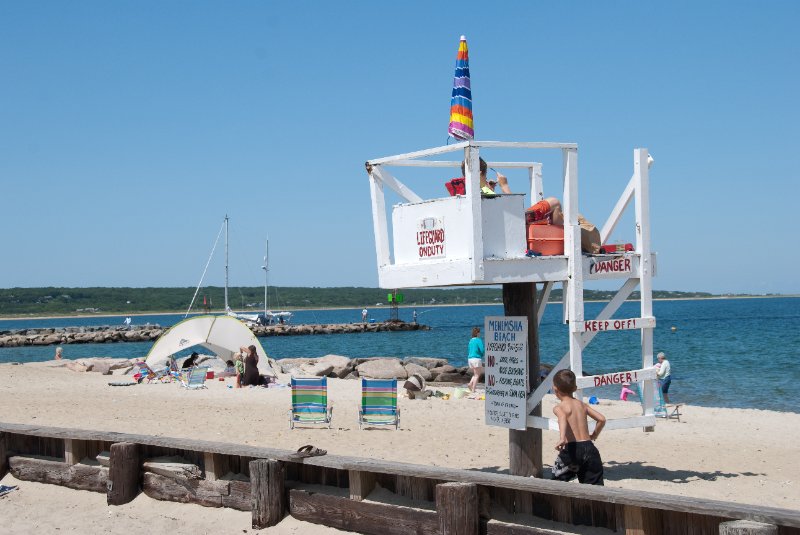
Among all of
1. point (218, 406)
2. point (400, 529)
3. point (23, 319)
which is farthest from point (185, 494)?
point (23, 319)

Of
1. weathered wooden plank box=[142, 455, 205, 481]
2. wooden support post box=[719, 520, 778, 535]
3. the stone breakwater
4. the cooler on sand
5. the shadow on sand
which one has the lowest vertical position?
the stone breakwater

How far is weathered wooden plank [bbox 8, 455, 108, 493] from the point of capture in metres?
8.98

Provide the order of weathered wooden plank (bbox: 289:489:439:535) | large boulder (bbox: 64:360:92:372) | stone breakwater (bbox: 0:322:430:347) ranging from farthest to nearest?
stone breakwater (bbox: 0:322:430:347)
large boulder (bbox: 64:360:92:372)
weathered wooden plank (bbox: 289:489:439:535)

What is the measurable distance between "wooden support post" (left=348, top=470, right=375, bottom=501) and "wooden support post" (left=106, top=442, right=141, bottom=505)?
2515 mm

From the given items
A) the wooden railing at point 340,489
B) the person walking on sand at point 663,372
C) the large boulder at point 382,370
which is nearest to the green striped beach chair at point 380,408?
the wooden railing at point 340,489

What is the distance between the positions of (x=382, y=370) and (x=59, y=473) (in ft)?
56.3

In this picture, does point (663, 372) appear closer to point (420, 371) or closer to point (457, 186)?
point (420, 371)

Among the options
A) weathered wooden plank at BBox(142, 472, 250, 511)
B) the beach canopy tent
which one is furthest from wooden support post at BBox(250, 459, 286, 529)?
the beach canopy tent

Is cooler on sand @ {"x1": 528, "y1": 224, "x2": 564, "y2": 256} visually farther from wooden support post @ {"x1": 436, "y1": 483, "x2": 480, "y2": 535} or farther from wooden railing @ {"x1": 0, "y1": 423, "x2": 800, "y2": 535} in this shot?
wooden support post @ {"x1": 436, "y1": 483, "x2": 480, "y2": 535}

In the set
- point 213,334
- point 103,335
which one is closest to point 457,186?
point 213,334

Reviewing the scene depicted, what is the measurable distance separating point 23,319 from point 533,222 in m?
189

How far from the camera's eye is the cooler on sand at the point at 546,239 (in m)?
8.23

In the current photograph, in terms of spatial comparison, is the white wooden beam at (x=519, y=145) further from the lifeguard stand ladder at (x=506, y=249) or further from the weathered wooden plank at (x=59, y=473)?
the weathered wooden plank at (x=59, y=473)

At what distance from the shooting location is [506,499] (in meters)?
6.62
